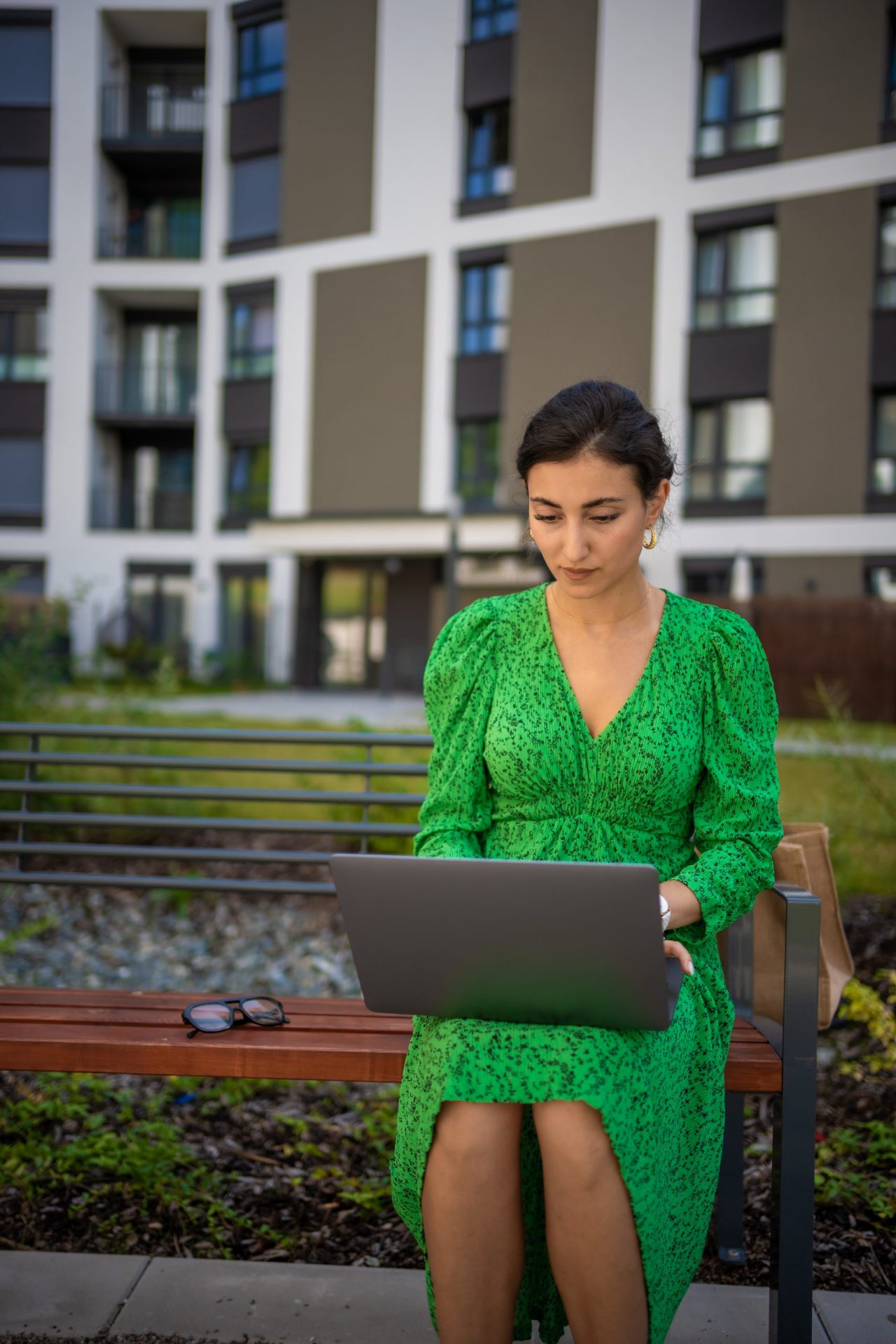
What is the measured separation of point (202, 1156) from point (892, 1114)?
5.64 ft

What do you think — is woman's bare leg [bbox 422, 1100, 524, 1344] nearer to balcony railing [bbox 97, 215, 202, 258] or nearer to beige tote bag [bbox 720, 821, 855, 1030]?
beige tote bag [bbox 720, 821, 855, 1030]

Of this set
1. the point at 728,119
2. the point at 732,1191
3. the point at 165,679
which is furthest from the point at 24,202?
the point at 732,1191

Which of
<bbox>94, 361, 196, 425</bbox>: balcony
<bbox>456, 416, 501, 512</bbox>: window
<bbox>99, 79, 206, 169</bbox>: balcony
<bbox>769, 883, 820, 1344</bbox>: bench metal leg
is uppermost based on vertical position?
<bbox>99, 79, 206, 169</bbox>: balcony

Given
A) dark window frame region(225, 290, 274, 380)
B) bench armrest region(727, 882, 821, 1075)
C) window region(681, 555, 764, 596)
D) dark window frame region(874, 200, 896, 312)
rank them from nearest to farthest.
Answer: bench armrest region(727, 882, 821, 1075) → dark window frame region(874, 200, 896, 312) → window region(681, 555, 764, 596) → dark window frame region(225, 290, 274, 380)

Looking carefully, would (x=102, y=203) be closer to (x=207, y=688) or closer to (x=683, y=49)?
(x=207, y=688)

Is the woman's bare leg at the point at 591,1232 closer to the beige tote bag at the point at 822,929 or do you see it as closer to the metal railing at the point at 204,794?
the beige tote bag at the point at 822,929

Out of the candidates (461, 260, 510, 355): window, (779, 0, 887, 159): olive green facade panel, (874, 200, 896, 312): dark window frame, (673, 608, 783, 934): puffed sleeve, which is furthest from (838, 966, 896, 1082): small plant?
(461, 260, 510, 355): window

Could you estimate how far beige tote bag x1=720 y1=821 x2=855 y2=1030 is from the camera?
2.00 metres

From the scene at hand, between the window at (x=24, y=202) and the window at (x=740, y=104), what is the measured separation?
7500 millimetres

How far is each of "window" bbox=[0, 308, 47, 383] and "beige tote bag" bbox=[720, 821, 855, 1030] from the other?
782 inches

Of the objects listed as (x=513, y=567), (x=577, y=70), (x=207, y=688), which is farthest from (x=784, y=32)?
(x=207, y=688)

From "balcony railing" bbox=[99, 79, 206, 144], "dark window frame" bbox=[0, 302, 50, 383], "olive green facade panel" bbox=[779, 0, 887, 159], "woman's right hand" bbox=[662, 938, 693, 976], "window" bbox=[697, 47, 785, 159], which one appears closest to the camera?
"woman's right hand" bbox=[662, 938, 693, 976]

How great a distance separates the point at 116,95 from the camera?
59.4ft

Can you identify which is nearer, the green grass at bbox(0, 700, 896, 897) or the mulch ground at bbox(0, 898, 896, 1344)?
the mulch ground at bbox(0, 898, 896, 1344)
